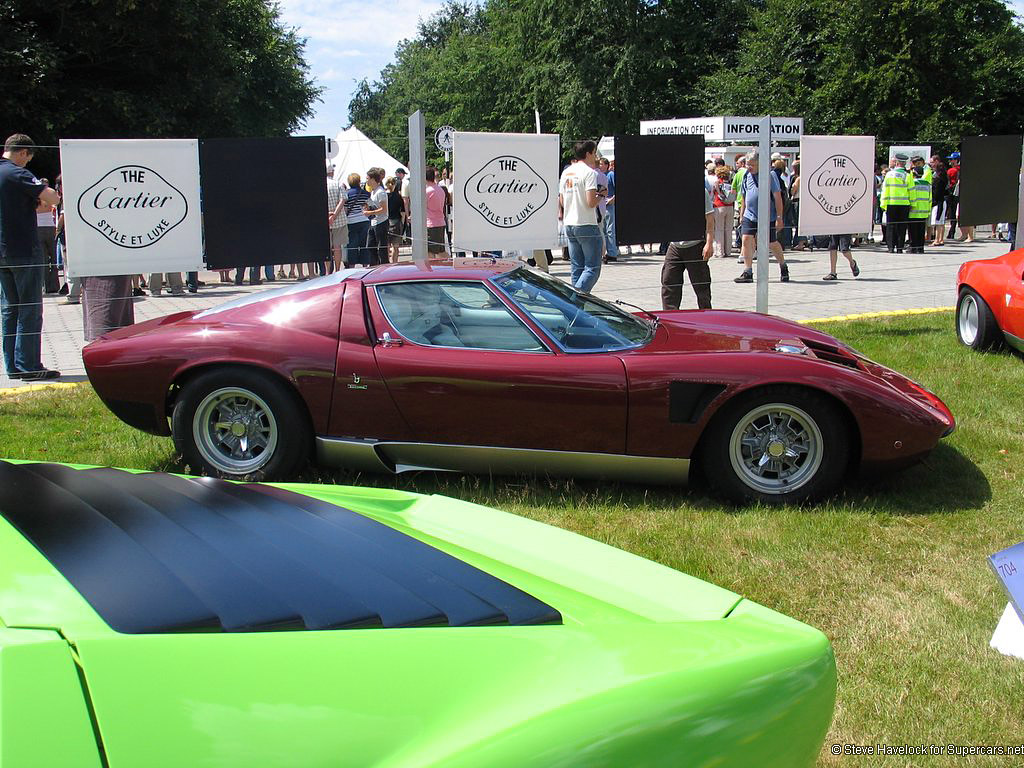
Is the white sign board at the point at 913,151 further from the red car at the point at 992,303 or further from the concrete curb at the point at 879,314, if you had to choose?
the red car at the point at 992,303

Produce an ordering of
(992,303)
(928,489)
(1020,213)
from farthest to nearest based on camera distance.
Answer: (1020,213)
(992,303)
(928,489)

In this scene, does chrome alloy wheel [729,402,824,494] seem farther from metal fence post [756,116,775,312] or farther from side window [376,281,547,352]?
metal fence post [756,116,775,312]

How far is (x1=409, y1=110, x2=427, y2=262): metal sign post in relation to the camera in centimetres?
824

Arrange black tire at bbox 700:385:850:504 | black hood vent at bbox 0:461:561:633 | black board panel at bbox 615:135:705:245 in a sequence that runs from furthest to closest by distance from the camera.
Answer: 1. black board panel at bbox 615:135:705:245
2. black tire at bbox 700:385:850:504
3. black hood vent at bbox 0:461:561:633

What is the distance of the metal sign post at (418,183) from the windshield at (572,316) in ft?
9.26

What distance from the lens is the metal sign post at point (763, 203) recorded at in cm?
922

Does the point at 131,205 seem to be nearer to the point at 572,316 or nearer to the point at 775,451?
the point at 572,316

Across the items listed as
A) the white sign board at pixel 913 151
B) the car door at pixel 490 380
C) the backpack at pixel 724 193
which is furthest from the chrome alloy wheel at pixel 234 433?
the white sign board at pixel 913 151

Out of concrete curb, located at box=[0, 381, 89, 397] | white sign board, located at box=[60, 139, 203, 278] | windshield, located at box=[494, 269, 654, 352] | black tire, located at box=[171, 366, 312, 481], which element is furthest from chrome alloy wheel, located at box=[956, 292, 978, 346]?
concrete curb, located at box=[0, 381, 89, 397]

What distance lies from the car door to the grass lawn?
0.38 metres

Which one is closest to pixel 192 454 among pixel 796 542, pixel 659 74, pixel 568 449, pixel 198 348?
pixel 198 348

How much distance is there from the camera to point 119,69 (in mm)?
32062

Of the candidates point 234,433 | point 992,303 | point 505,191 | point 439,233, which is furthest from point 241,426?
point 439,233

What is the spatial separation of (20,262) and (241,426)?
12.8 feet
